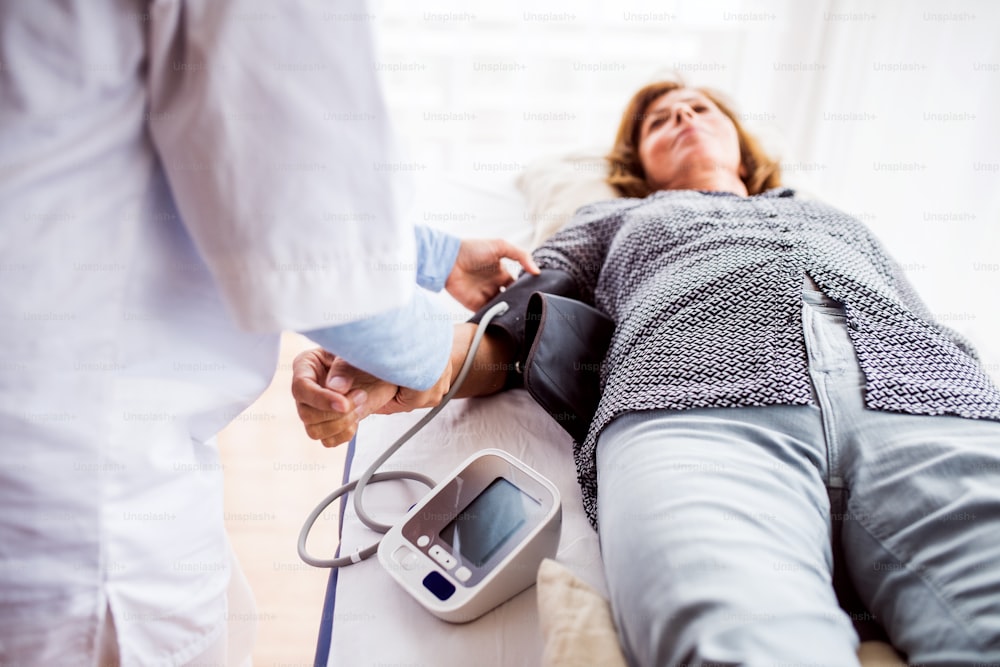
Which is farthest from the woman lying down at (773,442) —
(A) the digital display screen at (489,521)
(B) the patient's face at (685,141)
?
(B) the patient's face at (685,141)

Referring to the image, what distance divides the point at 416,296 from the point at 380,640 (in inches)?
17.0

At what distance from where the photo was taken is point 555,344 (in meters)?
1.01

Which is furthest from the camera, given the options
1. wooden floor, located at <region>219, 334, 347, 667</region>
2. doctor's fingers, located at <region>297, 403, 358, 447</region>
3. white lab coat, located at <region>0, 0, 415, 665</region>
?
wooden floor, located at <region>219, 334, 347, 667</region>

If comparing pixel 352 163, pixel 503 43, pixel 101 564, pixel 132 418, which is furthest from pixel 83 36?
pixel 503 43

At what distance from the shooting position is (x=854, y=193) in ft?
7.32

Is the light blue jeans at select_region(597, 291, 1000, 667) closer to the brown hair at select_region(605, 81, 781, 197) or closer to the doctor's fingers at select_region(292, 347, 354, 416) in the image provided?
the doctor's fingers at select_region(292, 347, 354, 416)

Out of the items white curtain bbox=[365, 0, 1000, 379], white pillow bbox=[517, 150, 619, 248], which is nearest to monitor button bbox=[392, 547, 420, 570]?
white pillow bbox=[517, 150, 619, 248]

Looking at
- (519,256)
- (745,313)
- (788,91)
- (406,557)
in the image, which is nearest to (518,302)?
(519,256)

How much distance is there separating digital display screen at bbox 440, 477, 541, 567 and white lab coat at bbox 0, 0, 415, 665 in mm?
318

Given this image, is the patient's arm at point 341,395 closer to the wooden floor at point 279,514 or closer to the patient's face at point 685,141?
the wooden floor at point 279,514

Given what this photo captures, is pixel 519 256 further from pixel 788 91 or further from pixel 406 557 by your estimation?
pixel 788 91

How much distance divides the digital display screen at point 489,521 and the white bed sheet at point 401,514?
3.2 inches

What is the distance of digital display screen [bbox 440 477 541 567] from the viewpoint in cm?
79

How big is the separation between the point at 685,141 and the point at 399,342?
44.3 inches
